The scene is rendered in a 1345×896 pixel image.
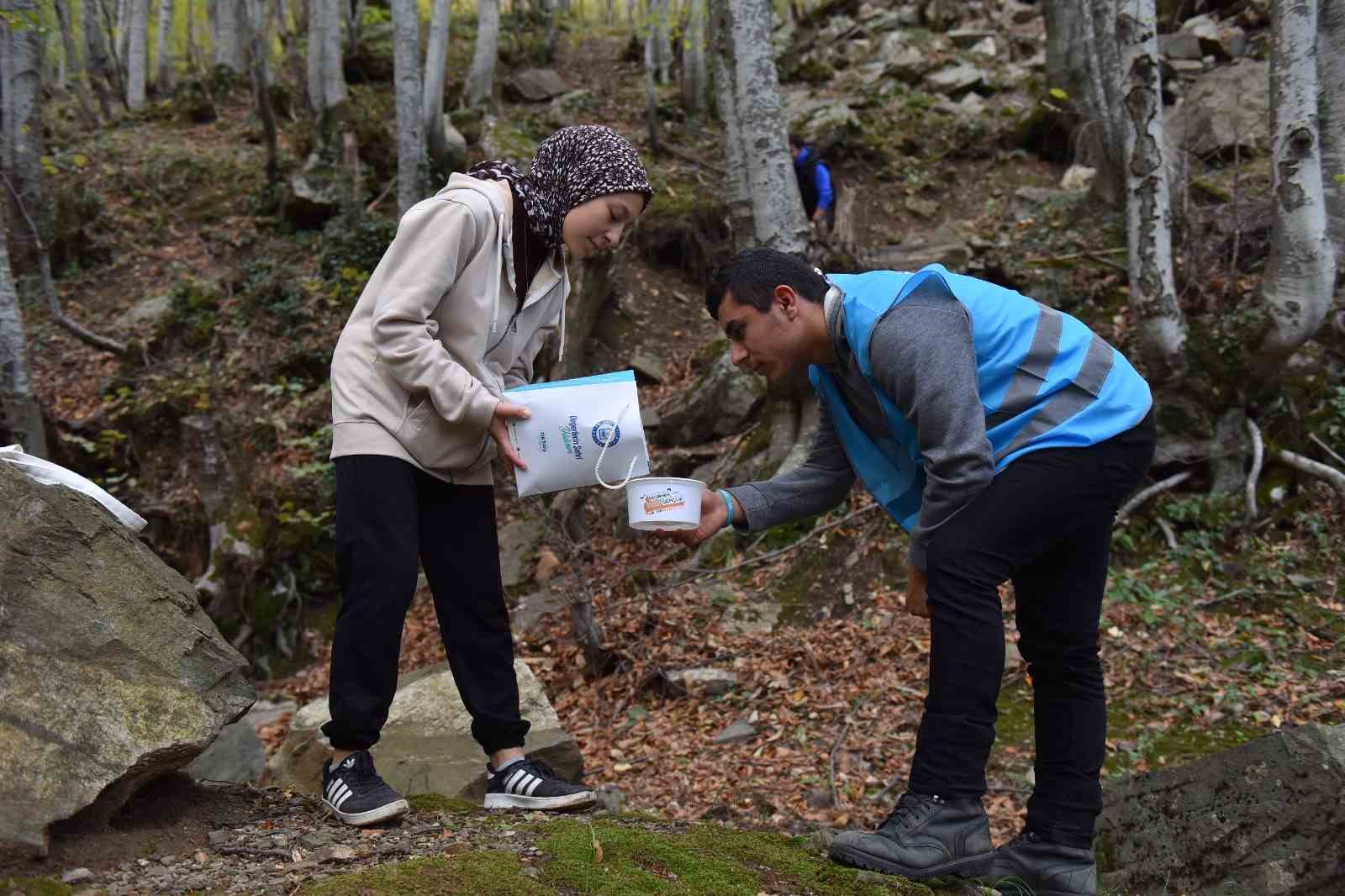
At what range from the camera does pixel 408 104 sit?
36.4ft

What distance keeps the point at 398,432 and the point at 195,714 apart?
38.1 inches

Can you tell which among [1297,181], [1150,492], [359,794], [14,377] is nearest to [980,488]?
[359,794]

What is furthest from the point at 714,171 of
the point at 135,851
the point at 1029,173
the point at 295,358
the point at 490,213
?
the point at 135,851

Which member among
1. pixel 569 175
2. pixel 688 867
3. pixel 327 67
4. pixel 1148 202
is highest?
pixel 327 67

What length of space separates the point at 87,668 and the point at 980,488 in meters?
2.39

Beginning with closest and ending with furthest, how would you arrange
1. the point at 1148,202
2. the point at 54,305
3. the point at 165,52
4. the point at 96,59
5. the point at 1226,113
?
the point at 1148,202, the point at 54,305, the point at 1226,113, the point at 96,59, the point at 165,52

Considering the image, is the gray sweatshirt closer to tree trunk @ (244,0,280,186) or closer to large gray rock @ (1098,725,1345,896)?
large gray rock @ (1098,725,1345,896)

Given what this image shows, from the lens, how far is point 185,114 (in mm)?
17281

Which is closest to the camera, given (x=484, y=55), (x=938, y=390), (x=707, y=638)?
(x=938, y=390)

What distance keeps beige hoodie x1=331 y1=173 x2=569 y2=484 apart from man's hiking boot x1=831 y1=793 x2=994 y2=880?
1591mm

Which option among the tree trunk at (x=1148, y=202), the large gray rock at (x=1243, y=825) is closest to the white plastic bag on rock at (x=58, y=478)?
the large gray rock at (x=1243, y=825)

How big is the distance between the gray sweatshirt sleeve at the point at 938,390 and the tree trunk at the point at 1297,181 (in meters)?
4.57

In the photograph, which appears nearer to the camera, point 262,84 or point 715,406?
point 715,406

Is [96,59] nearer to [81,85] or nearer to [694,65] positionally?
[81,85]
